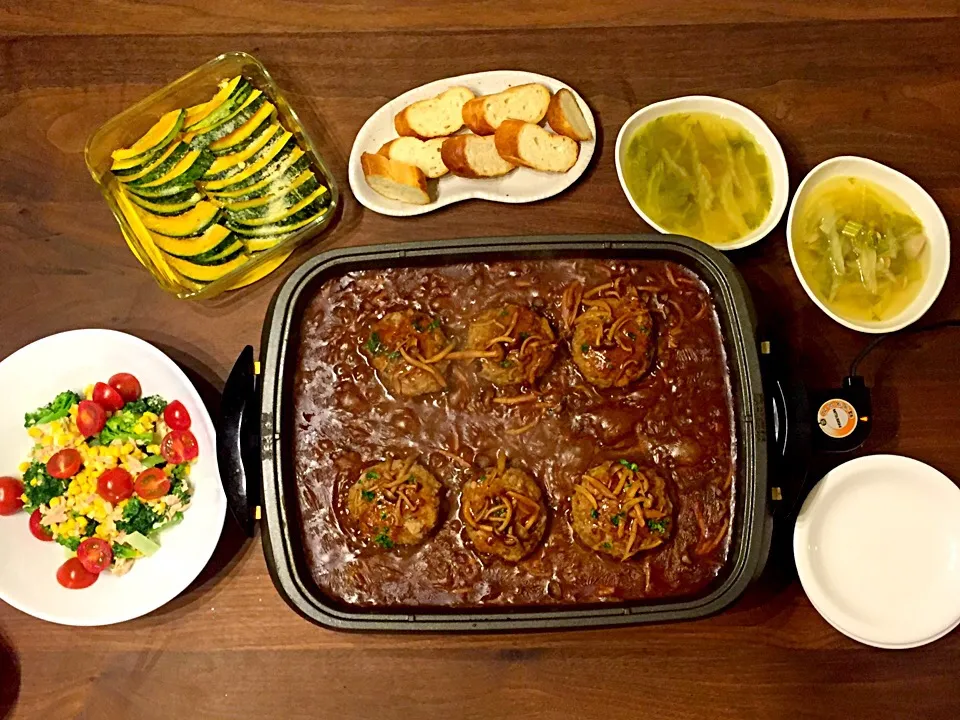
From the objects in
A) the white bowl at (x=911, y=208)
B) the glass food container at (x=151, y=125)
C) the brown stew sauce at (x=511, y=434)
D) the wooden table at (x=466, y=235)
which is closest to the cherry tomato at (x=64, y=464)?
the wooden table at (x=466, y=235)

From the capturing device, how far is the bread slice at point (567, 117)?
9.36 ft

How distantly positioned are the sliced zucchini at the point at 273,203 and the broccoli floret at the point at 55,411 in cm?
92

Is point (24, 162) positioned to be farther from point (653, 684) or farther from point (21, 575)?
point (653, 684)

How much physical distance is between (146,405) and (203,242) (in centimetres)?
66

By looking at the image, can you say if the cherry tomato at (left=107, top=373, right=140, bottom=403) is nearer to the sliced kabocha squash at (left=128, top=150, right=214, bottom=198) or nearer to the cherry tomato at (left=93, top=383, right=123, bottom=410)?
the cherry tomato at (left=93, top=383, right=123, bottom=410)

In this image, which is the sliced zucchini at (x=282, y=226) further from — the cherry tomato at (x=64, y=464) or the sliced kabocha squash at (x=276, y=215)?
the cherry tomato at (x=64, y=464)

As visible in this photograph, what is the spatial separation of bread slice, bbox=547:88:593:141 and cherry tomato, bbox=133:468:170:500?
2.00 meters

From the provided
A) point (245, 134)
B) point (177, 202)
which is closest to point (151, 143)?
point (177, 202)

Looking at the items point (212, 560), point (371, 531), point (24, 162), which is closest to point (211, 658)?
point (212, 560)

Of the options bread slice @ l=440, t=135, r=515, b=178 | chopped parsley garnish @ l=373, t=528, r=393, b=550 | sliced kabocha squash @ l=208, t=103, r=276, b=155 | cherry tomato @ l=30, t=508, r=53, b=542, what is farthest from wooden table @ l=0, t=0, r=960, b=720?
chopped parsley garnish @ l=373, t=528, r=393, b=550

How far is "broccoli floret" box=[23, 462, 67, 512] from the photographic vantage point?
2738 millimetres

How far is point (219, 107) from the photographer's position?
9.25ft

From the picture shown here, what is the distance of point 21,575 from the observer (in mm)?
2729

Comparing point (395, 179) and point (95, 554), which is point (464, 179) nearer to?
point (395, 179)
